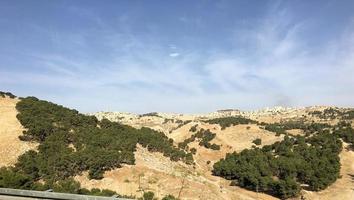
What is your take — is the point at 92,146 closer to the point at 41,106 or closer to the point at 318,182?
the point at 41,106

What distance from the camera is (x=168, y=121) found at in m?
117

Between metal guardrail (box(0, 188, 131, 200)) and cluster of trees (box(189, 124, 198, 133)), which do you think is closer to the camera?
→ metal guardrail (box(0, 188, 131, 200))

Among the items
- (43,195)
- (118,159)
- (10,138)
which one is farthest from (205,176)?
(43,195)

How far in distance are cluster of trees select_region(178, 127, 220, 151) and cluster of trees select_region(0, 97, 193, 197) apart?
42.9ft

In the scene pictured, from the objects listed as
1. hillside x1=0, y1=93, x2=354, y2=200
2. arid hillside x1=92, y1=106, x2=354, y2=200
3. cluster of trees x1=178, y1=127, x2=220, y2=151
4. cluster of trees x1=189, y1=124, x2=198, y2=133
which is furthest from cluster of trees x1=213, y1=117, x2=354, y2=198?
cluster of trees x1=189, y1=124, x2=198, y2=133

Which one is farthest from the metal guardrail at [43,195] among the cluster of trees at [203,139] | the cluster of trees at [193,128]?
the cluster of trees at [193,128]

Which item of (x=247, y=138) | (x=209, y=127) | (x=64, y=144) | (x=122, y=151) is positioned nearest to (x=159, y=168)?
(x=122, y=151)

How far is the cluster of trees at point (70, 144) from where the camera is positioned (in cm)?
3312

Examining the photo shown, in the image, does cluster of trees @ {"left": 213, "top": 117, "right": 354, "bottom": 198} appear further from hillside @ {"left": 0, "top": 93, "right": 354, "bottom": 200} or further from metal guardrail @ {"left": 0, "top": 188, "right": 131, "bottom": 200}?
metal guardrail @ {"left": 0, "top": 188, "right": 131, "bottom": 200}

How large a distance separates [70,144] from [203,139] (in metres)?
33.1

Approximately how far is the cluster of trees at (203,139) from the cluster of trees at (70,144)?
13.1 meters

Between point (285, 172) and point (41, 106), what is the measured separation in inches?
1200

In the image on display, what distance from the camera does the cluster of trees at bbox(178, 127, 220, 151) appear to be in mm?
64331

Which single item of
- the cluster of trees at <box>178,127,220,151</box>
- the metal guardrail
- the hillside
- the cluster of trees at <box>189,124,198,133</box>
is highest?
the cluster of trees at <box>189,124,198,133</box>
